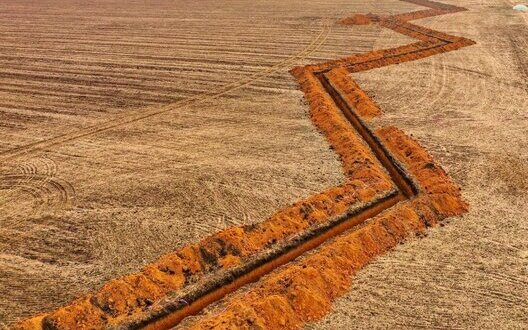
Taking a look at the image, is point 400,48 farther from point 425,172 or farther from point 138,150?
point 138,150

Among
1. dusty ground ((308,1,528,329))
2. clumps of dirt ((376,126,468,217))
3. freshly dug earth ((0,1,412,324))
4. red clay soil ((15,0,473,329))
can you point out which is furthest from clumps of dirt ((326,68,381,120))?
freshly dug earth ((0,1,412,324))

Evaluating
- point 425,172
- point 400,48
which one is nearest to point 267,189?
point 425,172

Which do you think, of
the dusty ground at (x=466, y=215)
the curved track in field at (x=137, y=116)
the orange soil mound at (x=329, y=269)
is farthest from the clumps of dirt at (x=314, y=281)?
the curved track in field at (x=137, y=116)

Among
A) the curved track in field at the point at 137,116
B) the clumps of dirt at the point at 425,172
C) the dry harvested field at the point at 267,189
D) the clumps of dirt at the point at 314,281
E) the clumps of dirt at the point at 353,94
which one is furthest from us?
the clumps of dirt at the point at 353,94

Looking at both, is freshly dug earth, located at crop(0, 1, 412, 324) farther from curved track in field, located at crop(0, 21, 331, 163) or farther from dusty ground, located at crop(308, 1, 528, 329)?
dusty ground, located at crop(308, 1, 528, 329)

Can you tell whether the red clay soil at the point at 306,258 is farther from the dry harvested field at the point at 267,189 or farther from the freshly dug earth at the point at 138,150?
the freshly dug earth at the point at 138,150

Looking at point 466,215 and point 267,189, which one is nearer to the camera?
point 466,215
